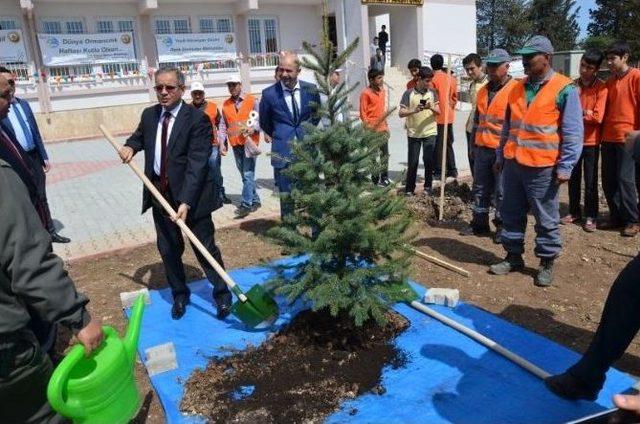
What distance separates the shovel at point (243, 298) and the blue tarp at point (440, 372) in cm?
13

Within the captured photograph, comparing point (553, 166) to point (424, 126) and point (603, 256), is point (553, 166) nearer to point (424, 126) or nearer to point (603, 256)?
point (603, 256)

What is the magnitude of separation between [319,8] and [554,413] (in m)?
22.7

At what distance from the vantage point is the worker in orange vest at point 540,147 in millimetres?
4352

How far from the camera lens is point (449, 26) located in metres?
27.2

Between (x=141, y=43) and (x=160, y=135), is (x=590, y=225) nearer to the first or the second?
(x=160, y=135)

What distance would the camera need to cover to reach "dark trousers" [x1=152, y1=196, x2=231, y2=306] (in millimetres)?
4273

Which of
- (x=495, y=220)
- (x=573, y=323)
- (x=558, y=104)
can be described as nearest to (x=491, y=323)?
(x=573, y=323)

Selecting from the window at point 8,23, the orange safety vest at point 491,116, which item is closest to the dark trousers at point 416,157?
the orange safety vest at point 491,116

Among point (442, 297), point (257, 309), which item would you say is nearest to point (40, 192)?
point (257, 309)

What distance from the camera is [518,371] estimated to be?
335 cm

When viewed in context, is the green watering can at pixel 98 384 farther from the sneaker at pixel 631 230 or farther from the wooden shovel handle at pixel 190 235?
the sneaker at pixel 631 230

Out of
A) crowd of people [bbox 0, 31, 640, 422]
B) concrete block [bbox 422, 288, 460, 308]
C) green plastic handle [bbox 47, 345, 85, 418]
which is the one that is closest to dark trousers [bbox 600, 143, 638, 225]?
crowd of people [bbox 0, 31, 640, 422]

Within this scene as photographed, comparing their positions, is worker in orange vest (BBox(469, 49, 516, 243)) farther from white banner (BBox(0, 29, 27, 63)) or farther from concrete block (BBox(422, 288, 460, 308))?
white banner (BBox(0, 29, 27, 63))

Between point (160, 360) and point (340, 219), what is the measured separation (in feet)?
5.29
